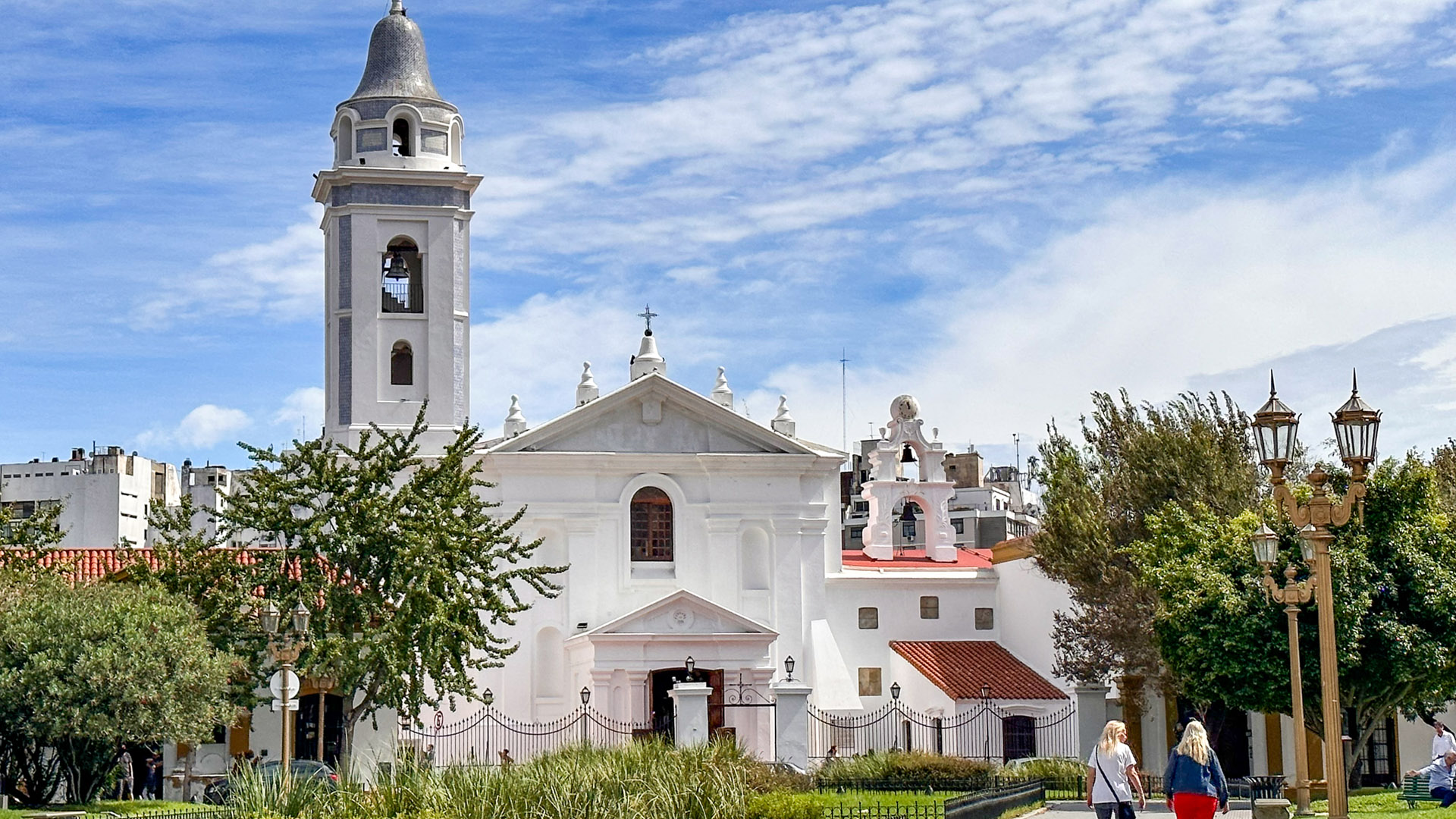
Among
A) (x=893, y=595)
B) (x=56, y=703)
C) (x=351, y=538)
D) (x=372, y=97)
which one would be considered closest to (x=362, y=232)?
(x=372, y=97)

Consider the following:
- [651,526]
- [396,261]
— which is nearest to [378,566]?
[651,526]

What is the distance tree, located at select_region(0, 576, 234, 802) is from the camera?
3022cm

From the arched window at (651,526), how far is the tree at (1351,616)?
13.5 meters

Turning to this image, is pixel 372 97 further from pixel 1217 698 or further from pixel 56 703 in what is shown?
pixel 1217 698

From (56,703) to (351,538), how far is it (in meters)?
7.50

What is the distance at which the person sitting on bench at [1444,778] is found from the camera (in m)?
25.0

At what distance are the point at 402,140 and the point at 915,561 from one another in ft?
56.5

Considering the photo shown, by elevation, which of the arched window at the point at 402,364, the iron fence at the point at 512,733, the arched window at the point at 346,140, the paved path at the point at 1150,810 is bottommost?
the paved path at the point at 1150,810

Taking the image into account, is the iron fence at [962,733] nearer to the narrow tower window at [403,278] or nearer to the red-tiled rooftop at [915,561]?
the red-tiled rooftop at [915,561]

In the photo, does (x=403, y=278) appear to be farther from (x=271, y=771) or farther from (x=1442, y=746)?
(x=1442, y=746)

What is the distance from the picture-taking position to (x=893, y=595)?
49.4 meters

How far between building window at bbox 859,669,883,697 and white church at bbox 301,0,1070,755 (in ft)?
0.19

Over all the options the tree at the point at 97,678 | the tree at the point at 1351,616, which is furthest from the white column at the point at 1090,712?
the tree at the point at 97,678

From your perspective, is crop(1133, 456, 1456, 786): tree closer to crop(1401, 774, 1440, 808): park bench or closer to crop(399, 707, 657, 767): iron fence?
crop(1401, 774, 1440, 808): park bench
